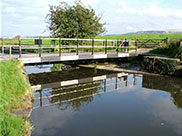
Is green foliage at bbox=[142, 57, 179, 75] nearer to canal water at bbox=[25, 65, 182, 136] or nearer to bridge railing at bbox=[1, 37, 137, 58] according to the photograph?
canal water at bbox=[25, 65, 182, 136]

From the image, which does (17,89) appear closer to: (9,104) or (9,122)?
(9,104)

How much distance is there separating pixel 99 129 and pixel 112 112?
1543mm

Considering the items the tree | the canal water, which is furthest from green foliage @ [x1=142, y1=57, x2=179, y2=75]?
the tree

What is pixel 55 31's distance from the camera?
2261cm

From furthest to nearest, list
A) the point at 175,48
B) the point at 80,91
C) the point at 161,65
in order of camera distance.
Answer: the point at 175,48 < the point at 161,65 < the point at 80,91

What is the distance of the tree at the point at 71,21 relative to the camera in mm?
21719

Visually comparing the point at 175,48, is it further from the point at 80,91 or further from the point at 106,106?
the point at 106,106

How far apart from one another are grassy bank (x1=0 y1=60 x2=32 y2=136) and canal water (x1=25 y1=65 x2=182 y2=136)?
47 centimetres

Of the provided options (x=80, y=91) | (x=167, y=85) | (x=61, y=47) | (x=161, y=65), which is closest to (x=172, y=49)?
(x=161, y=65)

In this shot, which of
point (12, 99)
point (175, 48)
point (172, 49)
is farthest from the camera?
point (172, 49)

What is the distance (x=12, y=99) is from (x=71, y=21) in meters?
15.4

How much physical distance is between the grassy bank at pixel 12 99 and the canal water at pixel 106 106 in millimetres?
466

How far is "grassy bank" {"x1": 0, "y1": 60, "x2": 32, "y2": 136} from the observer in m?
5.40

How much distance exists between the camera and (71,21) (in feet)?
70.8
